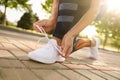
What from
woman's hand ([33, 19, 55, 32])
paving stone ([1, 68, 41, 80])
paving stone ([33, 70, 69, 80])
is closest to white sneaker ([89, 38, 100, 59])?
woman's hand ([33, 19, 55, 32])

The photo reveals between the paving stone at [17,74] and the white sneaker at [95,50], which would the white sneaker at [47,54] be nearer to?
the paving stone at [17,74]

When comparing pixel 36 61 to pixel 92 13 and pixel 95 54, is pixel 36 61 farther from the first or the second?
pixel 95 54

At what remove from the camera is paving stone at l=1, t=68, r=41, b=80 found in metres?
1.25

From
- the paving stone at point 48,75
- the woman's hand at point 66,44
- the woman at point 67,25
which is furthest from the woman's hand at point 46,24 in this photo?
the paving stone at point 48,75

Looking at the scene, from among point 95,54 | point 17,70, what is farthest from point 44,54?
point 95,54

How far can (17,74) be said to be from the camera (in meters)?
1.34

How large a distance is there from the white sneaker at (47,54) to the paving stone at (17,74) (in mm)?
329

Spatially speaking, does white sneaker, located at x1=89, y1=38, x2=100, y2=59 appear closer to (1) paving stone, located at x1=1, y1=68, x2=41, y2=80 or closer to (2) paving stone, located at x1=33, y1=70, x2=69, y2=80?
(2) paving stone, located at x1=33, y1=70, x2=69, y2=80

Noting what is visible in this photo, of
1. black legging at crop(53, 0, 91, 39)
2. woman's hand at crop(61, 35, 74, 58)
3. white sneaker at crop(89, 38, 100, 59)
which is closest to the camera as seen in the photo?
woman's hand at crop(61, 35, 74, 58)

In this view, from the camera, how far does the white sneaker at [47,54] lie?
5.94ft

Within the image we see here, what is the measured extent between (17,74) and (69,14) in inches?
33.0

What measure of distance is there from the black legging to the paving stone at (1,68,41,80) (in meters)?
0.62

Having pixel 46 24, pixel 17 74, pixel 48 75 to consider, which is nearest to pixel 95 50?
pixel 46 24

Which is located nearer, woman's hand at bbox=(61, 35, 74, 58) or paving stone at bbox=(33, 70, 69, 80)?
paving stone at bbox=(33, 70, 69, 80)
